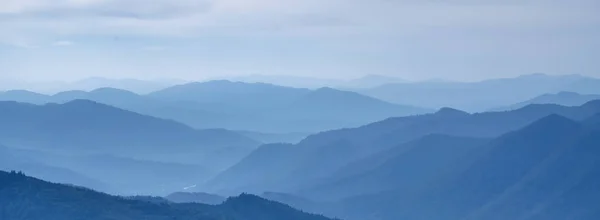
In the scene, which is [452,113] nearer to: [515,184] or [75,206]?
[515,184]

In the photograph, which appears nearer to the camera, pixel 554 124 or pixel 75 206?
pixel 75 206

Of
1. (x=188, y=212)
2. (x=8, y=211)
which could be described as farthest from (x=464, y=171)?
(x=8, y=211)

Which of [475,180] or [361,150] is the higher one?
[361,150]

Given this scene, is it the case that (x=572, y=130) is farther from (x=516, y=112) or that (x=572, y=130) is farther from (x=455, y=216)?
(x=516, y=112)

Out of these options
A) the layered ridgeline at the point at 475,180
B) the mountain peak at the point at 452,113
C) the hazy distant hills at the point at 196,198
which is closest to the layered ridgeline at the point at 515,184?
the layered ridgeline at the point at 475,180

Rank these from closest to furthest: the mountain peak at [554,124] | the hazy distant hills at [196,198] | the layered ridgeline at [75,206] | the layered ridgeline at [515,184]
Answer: the layered ridgeline at [75,206] < the layered ridgeline at [515,184] < the hazy distant hills at [196,198] < the mountain peak at [554,124]

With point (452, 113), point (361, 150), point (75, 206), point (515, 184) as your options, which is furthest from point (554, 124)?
point (75, 206)

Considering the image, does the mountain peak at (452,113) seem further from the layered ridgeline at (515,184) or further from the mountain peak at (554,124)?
the mountain peak at (554,124)
